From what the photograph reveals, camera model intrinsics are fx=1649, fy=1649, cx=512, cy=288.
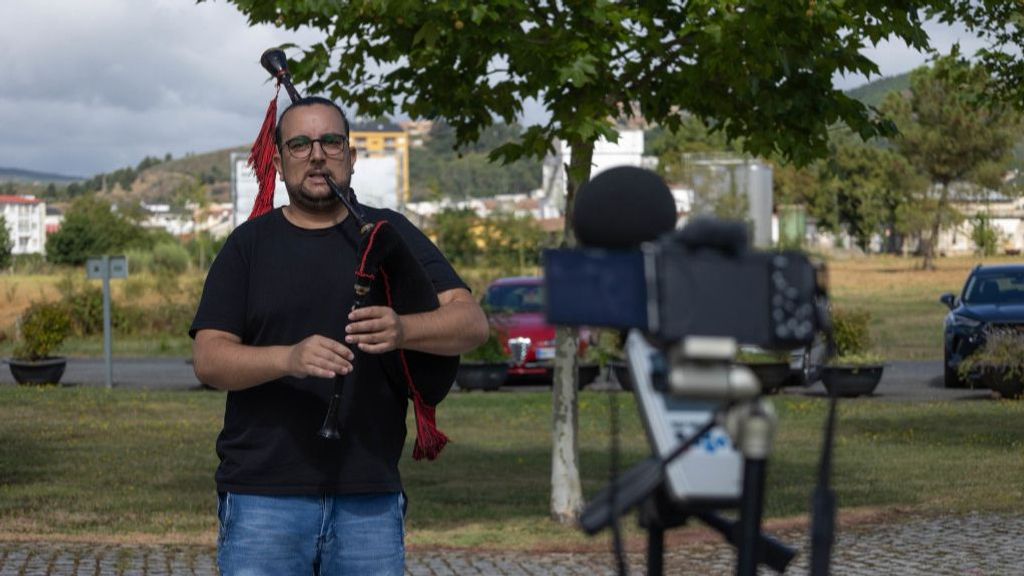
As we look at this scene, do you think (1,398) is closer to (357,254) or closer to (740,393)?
(357,254)

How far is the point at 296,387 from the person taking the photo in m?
3.90

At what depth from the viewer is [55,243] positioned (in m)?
96.1

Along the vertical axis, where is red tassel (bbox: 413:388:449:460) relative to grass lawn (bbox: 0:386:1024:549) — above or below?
above

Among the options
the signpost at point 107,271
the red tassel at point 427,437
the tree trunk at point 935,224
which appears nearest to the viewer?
the red tassel at point 427,437

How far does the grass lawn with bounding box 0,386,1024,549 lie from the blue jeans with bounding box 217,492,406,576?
3.55 meters

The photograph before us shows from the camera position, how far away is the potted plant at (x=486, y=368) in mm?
23891

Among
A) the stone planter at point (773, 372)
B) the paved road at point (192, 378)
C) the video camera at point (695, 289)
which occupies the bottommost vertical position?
the paved road at point (192, 378)

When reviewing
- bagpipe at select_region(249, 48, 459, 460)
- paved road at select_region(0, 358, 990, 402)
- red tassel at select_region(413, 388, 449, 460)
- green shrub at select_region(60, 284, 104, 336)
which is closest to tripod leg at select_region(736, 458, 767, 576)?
bagpipe at select_region(249, 48, 459, 460)

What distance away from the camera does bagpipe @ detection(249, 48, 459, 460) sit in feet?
12.1

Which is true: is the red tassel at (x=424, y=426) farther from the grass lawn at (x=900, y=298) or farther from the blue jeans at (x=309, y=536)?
the grass lawn at (x=900, y=298)

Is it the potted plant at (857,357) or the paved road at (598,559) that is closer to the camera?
the paved road at (598,559)

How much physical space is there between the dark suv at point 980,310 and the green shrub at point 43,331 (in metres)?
13.7

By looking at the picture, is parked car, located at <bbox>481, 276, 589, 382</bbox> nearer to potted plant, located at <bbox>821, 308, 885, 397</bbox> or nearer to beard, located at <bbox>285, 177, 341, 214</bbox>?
potted plant, located at <bbox>821, 308, 885, 397</bbox>

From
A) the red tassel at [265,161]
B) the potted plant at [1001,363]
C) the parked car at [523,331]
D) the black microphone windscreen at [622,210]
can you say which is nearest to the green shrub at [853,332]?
the potted plant at [1001,363]
